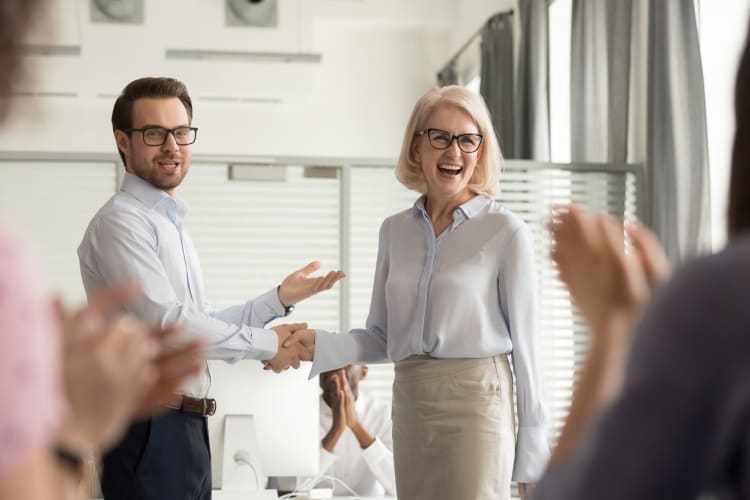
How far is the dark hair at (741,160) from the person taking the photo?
0.87m

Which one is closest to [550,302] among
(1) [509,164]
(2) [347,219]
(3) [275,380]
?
(1) [509,164]

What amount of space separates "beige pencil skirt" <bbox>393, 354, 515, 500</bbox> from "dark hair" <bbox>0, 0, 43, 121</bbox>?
189 cm

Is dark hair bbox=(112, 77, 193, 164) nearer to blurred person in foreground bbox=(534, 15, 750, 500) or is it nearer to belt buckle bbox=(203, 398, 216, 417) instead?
belt buckle bbox=(203, 398, 216, 417)

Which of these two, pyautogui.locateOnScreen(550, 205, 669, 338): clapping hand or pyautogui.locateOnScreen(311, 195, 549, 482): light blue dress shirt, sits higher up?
pyautogui.locateOnScreen(550, 205, 669, 338): clapping hand

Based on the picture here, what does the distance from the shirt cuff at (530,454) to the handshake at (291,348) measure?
2.31 feet

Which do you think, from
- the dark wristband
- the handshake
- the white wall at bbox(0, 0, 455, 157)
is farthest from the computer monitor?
the white wall at bbox(0, 0, 455, 157)

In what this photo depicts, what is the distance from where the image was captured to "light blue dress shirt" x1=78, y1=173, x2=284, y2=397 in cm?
270

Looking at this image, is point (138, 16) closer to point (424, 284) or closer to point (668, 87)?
point (668, 87)

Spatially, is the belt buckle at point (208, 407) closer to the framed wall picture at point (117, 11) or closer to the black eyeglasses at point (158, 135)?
the black eyeglasses at point (158, 135)

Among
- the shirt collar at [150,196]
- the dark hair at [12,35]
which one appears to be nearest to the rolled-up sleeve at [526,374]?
the shirt collar at [150,196]

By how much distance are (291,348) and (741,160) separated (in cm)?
223

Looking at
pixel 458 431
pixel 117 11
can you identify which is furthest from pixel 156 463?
pixel 117 11

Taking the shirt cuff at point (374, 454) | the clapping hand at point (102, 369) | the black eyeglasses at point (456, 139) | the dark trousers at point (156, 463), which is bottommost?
the shirt cuff at point (374, 454)

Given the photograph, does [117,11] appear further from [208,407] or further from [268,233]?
[208,407]
